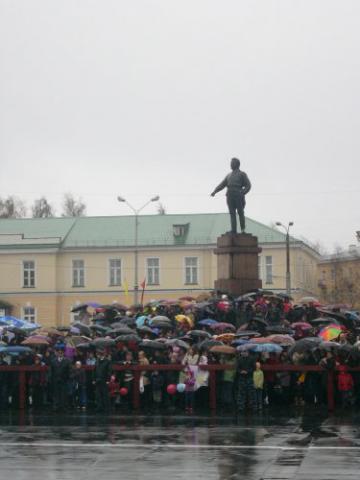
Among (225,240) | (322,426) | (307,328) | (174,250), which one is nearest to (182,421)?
(322,426)

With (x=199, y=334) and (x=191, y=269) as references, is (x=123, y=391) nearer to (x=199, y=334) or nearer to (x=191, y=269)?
(x=199, y=334)

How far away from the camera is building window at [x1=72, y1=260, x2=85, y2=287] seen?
83375 mm

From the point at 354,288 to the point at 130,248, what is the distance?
62.5ft

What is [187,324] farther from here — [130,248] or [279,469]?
[130,248]

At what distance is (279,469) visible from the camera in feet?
53.4

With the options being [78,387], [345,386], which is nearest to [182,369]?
[78,387]

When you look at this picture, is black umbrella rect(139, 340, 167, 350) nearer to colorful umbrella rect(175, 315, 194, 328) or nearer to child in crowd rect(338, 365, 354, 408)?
colorful umbrella rect(175, 315, 194, 328)

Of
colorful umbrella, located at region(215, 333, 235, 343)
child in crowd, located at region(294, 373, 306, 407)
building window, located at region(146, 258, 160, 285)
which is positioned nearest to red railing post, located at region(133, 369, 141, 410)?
colorful umbrella, located at region(215, 333, 235, 343)

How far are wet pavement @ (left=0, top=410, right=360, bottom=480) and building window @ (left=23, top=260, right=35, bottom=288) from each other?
59.2 metres

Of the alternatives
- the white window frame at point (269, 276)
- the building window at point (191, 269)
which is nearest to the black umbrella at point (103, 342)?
the white window frame at point (269, 276)

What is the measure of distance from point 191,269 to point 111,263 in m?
5.82

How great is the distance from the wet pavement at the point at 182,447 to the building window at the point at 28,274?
5924 centimetres

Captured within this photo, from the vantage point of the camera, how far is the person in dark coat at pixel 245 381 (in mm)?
24531

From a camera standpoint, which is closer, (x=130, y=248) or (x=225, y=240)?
(x=225, y=240)
